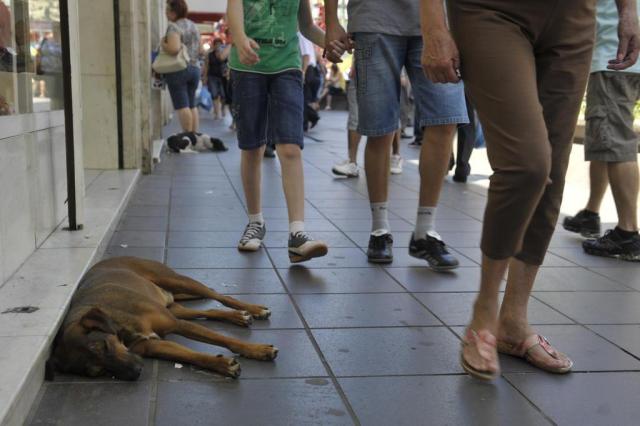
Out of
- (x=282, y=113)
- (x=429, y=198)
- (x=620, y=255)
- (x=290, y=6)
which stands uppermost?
(x=290, y=6)

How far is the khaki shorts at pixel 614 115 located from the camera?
5336 millimetres

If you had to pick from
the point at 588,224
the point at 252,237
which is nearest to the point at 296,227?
the point at 252,237

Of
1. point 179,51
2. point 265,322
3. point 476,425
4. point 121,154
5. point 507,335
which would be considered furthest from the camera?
point 179,51

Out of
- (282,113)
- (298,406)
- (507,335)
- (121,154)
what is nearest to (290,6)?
(282,113)

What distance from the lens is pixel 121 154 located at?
27.0 ft

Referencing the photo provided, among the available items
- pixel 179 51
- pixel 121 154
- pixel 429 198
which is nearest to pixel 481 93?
pixel 429 198

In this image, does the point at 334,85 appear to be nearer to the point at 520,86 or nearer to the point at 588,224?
the point at 588,224

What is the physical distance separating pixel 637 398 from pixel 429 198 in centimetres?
210

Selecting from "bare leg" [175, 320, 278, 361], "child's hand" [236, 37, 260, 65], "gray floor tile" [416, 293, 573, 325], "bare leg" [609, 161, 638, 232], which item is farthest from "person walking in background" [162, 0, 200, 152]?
"bare leg" [175, 320, 278, 361]

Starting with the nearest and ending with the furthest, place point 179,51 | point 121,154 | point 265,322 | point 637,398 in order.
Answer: point 637,398
point 265,322
point 121,154
point 179,51

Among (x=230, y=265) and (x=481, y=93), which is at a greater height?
(x=481, y=93)

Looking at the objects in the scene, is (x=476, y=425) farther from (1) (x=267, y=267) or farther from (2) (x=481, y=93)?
(1) (x=267, y=267)

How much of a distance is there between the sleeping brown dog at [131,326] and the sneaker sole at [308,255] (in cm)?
91

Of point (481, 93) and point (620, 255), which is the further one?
point (620, 255)
